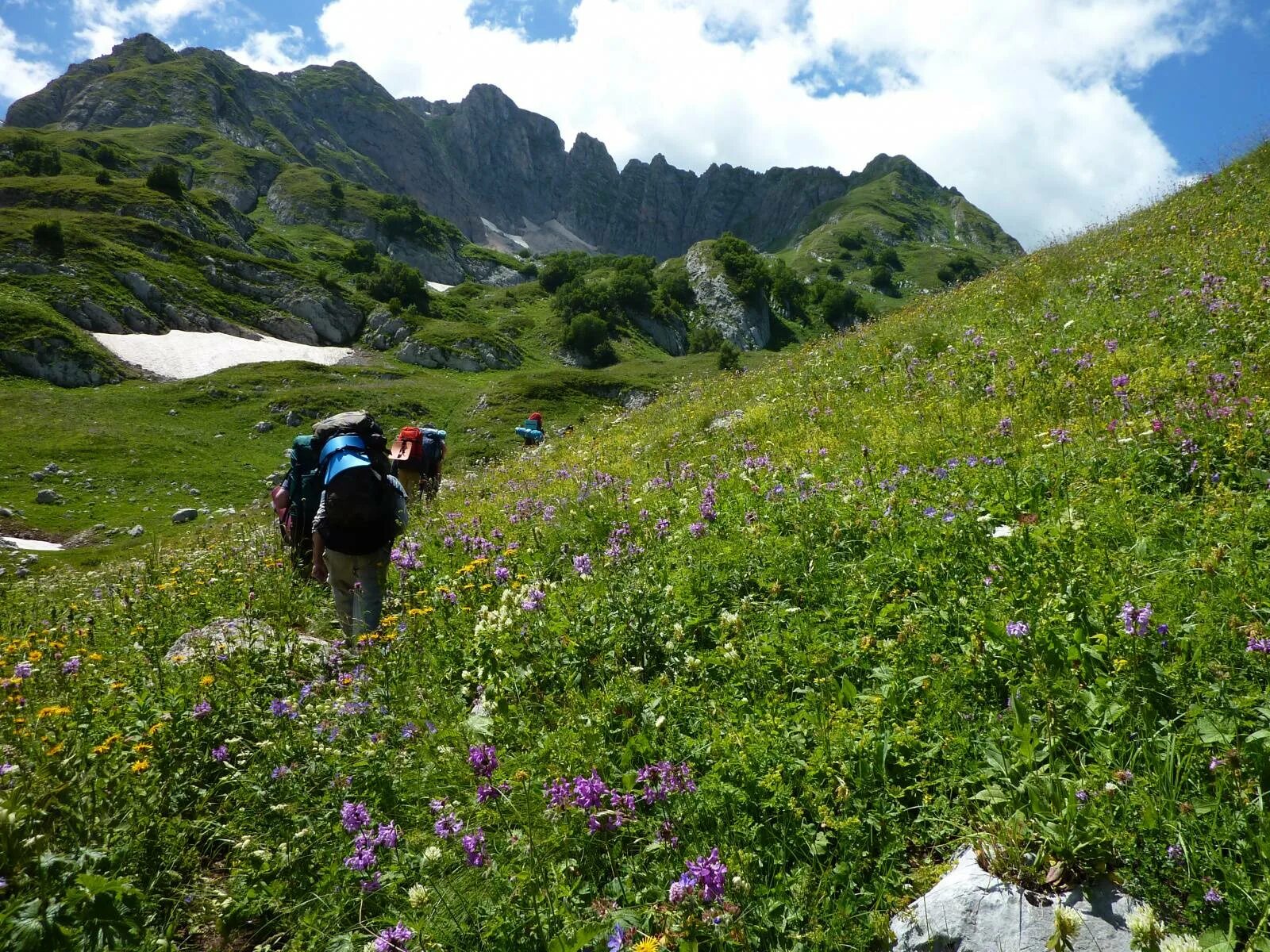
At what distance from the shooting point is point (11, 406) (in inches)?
1770

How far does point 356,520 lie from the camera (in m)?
7.35

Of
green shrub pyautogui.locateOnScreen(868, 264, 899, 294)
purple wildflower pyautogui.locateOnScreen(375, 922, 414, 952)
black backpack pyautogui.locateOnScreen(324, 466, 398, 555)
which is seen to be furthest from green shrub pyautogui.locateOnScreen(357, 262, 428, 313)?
purple wildflower pyautogui.locateOnScreen(375, 922, 414, 952)

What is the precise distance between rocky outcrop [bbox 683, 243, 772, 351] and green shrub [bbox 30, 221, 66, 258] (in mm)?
97355

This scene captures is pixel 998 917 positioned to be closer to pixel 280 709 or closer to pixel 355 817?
pixel 355 817

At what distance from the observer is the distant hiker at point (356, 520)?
7.32 meters

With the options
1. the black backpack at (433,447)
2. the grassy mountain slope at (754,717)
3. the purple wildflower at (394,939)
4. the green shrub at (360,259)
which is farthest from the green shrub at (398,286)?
the purple wildflower at (394,939)

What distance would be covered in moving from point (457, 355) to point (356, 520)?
246 ft

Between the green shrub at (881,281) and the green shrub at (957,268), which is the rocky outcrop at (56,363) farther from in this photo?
the green shrub at (957,268)

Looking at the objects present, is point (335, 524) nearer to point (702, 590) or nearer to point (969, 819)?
point (702, 590)

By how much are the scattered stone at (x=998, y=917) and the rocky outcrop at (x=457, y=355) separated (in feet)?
260

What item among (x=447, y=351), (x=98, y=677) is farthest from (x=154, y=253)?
(x=98, y=677)

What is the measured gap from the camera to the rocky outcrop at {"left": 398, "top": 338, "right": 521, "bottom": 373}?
3083 inches

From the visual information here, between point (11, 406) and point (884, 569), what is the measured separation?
59499 millimetres

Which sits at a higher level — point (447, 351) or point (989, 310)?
point (447, 351)
